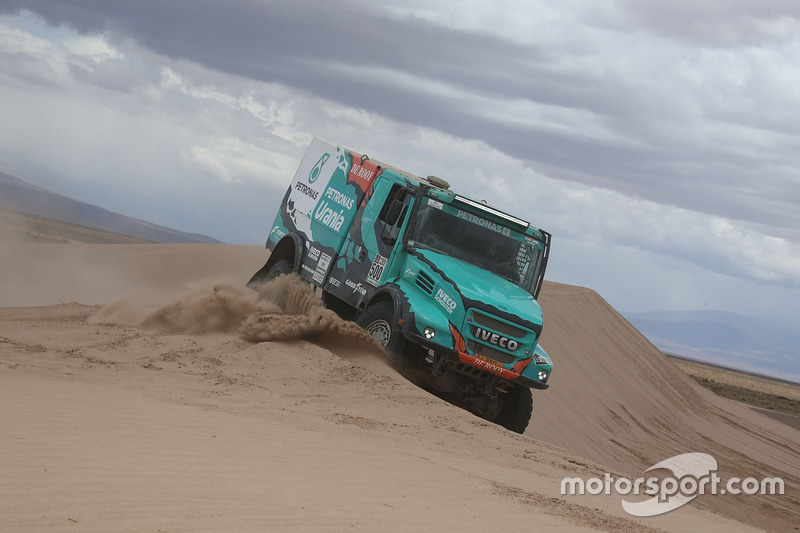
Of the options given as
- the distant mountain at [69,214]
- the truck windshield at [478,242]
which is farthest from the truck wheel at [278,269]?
the distant mountain at [69,214]

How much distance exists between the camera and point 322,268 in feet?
41.8

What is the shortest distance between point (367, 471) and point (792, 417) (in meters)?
31.1

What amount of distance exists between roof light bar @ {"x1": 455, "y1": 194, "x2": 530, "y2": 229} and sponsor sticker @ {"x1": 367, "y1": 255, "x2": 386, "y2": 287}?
4.40ft

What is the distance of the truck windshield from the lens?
449 inches

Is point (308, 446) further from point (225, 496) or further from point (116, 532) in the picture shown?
point (116, 532)

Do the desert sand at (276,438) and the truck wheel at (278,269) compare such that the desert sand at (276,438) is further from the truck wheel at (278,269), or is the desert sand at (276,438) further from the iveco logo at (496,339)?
the iveco logo at (496,339)

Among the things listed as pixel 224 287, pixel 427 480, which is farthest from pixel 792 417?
pixel 427 480

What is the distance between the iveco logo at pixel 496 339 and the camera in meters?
A: 10.4

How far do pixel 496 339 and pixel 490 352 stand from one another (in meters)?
0.18

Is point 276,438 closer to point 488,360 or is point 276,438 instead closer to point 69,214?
point 488,360

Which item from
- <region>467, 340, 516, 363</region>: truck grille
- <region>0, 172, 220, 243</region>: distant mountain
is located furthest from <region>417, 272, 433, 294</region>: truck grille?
<region>0, 172, 220, 243</region>: distant mountain

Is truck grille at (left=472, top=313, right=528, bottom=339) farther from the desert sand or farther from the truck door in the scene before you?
the truck door

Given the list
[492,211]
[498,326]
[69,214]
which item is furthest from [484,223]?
[69,214]

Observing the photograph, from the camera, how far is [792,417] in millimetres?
32938
